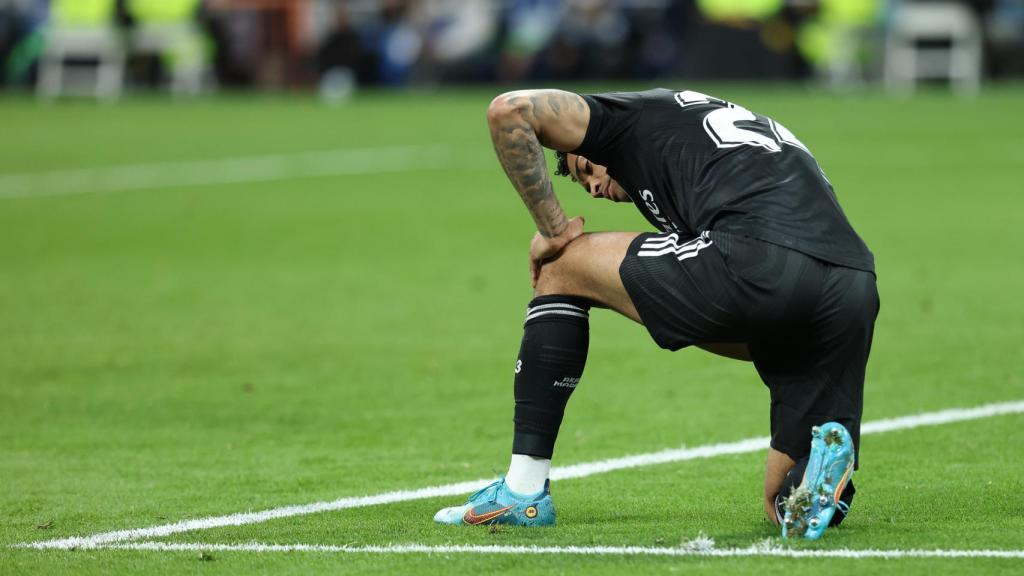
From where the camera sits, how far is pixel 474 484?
6.44 meters

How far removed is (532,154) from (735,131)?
0.67 m

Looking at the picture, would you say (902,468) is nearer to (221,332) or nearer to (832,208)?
(832,208)

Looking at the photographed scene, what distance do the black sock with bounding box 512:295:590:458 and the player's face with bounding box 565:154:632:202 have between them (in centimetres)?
49

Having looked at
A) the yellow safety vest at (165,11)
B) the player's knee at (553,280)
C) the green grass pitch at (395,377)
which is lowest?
the yellow safety vest at (165,11)

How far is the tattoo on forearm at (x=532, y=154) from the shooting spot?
5379 mm

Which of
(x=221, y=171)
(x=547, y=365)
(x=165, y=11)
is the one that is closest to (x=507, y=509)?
(x=547, y=365)

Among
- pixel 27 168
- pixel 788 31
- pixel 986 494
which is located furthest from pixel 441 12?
pixel 986 494

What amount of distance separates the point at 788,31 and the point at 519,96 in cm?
2546

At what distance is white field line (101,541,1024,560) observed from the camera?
5.02m

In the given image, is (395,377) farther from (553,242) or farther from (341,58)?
(341,58)

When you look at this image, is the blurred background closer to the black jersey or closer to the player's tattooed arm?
the black jersey

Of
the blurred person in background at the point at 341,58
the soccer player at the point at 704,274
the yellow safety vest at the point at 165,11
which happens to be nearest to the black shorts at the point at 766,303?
the soccer player at the point at 704,274

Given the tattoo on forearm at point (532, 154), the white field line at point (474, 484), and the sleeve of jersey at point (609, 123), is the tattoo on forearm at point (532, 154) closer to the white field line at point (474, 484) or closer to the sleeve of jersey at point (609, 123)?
the sleeve of jersey at point (609, 123)

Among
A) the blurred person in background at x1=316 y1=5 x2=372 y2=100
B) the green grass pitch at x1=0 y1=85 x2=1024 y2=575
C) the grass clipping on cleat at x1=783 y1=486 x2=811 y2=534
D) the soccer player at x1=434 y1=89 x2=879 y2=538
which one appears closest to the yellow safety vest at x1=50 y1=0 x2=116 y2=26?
the blurred person in background at x1=316 y1=5 x2=372 y2=100
